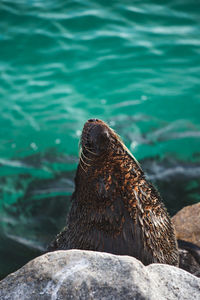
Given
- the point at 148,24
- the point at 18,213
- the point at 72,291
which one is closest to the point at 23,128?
the point at 18,213

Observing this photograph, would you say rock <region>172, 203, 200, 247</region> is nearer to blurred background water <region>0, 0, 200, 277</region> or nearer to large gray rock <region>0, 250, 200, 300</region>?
blurred background water <region>0, 0, 200, 277</region>

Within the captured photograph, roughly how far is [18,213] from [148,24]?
568cm

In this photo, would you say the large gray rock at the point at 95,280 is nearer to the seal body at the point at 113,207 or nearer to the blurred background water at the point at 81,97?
the seal body at the point at 113,207

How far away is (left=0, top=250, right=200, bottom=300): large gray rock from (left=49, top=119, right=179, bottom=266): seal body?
24.4 inches

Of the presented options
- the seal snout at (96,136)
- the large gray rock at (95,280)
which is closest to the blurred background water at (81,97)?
the seal snout at (96,136)

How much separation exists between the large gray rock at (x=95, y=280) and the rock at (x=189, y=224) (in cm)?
147

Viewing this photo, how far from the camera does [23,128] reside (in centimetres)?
699

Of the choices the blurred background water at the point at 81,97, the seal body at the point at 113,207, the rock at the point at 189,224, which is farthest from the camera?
the blurred background water at the point at 81,97

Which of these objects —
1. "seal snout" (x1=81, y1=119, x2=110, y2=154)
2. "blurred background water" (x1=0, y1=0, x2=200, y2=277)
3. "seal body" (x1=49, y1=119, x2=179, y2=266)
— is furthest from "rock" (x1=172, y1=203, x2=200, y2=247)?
"seal snout" (x1=81, y1=119, x2=110, y2=154)

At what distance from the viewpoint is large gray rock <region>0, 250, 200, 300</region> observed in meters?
1.97

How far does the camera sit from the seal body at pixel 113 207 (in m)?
2.82

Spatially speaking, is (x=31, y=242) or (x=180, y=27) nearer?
(x=31, y=242)

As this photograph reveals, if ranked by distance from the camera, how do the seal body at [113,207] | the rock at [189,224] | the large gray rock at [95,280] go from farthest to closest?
the rock at [189,224], the seal body at [113,207], the large gray rock at [95,280]

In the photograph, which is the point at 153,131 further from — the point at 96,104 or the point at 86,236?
the point at 86,236
